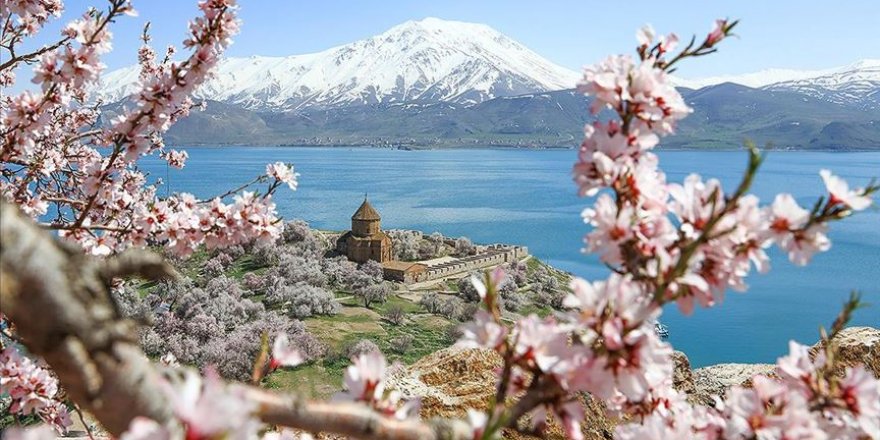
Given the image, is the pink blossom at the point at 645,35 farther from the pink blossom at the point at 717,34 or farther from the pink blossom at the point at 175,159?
the pink blossom at the point at 175,159

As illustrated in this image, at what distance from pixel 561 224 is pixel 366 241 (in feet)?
108

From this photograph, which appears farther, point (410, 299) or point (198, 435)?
point (410, 299)

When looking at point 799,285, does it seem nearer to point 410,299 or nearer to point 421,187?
point 410,299

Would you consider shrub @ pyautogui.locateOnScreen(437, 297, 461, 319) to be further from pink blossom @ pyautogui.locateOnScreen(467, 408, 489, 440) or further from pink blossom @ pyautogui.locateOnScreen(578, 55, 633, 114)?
pink blossom @ pyautogui.locateOnScreen(467, 408, 489, 440)

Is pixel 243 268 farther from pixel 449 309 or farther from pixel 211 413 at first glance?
pixel 211 413

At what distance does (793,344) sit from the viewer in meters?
2.06

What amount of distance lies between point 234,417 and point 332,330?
27389 millimetres

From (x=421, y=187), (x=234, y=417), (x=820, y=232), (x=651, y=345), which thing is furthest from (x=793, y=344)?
(x=421, y=187)

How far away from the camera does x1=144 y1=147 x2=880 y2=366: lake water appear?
117ft

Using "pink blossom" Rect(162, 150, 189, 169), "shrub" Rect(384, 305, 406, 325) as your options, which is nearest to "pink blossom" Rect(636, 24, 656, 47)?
"pink blossom" Rect(162, 150, 189, 169)

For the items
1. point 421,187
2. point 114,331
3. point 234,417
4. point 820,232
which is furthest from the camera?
point 421,187

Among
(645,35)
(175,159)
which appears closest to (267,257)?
(175,159)

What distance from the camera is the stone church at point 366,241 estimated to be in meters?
43.8

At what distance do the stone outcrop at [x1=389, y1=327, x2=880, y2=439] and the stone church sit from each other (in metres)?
38.4
